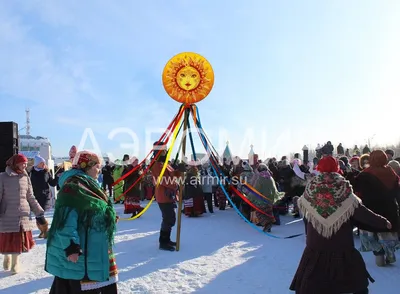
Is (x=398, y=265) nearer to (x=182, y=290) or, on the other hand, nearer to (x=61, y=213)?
(x=182, y=290)

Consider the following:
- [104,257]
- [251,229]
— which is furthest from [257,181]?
[104,257]

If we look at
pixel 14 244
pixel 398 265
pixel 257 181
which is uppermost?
pixel 257 181

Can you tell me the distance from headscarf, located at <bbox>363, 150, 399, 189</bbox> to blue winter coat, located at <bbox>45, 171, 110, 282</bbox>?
149 inches

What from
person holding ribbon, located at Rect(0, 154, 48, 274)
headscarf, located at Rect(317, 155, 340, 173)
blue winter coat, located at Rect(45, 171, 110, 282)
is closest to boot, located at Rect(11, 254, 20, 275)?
person holding ribbon, located at Rect(0, 154, 48, 274)

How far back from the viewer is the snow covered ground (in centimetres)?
430

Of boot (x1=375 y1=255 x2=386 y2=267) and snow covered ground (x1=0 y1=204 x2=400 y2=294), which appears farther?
boot (x1=375 y1=255 x2=386 y2=267)

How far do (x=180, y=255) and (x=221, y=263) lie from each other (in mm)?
798

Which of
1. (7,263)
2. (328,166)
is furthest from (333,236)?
(7,263)

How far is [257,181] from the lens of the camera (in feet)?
26.3

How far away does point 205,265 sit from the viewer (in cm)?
518

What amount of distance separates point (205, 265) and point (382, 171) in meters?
2.92

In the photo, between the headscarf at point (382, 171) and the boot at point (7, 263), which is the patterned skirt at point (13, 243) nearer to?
the boot at point (7, 263)

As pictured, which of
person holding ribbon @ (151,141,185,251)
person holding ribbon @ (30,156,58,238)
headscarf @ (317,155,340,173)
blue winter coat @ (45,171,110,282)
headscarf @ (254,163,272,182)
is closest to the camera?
blue winter coat @ (45,171,110,282)

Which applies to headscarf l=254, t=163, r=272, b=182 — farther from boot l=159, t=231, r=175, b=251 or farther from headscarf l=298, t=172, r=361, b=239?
headscarf l=298, t=172, r=361, b=239
